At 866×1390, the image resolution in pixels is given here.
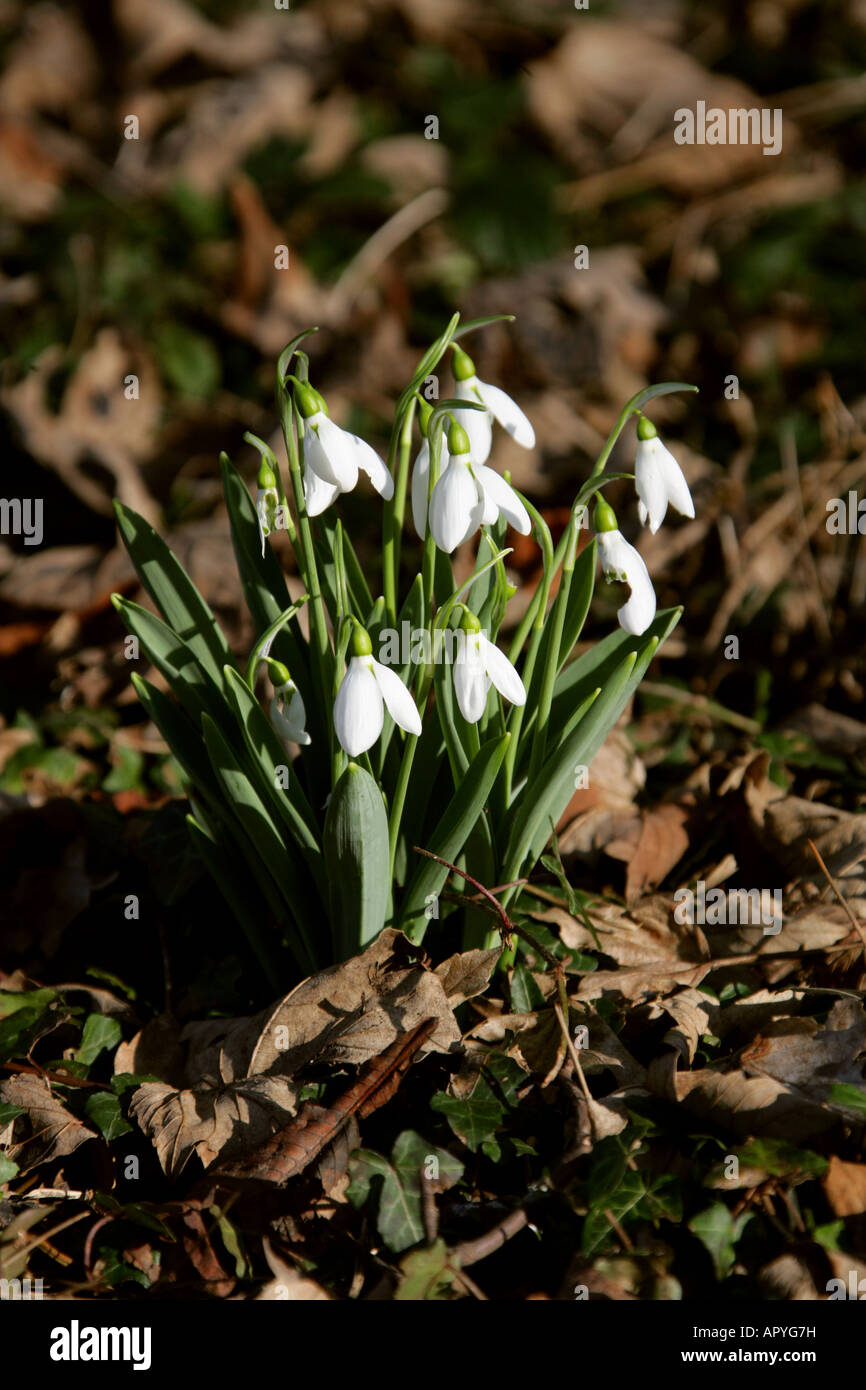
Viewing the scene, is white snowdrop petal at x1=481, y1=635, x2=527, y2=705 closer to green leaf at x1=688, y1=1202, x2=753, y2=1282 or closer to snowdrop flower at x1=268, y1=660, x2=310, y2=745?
snowdrop flower at x1=268, y1=660, x2=310, y2=745

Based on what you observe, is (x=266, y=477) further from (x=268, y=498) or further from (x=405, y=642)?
(x=405, y=642)

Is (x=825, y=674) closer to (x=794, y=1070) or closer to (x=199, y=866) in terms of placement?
(x=794, y=1070)

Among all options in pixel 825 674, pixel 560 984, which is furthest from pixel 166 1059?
pixel 825 674

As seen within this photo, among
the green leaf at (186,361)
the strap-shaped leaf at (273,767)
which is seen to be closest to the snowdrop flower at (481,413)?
the strap-shaped leaf at (273,767)

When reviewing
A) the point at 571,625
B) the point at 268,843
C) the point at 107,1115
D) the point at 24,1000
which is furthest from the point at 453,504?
the point at 24,1000

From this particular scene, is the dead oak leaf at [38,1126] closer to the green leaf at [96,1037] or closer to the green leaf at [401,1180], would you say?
the green leaf at [96,1037]

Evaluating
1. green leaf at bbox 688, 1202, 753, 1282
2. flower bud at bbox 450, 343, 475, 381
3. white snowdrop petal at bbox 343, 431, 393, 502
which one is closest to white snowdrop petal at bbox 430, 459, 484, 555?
white snowdrop petal at bbox 343, 431, 393, 502
